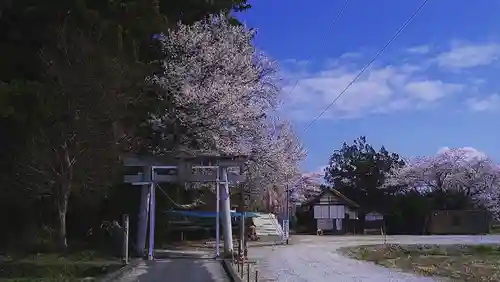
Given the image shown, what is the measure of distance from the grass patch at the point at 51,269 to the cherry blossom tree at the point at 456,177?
49.0 m

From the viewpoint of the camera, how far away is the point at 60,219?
23625mm

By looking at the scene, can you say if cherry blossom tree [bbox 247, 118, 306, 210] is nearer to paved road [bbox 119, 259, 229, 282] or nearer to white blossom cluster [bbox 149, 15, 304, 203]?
white blossom cluster [bbox 149, 15, 304, 203]

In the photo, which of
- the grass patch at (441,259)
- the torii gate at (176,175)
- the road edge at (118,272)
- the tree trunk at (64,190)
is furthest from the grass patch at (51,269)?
the grass patch at (441,259)

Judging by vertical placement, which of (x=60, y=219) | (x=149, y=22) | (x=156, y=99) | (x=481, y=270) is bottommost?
(x=481, y=270)

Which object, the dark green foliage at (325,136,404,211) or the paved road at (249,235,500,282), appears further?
the dark green foliage at (325,136,404,211)

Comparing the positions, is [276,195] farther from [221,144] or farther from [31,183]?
[31,183]

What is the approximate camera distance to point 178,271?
19.5 metres

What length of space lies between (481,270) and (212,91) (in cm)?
1304

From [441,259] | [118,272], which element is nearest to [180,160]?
[118,272]

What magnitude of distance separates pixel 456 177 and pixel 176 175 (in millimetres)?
44454

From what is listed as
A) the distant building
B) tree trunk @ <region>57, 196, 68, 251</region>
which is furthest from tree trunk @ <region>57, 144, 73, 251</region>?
the distant building

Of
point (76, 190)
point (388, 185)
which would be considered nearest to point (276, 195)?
point (388, 185)

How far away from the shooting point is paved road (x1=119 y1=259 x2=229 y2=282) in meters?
17.1

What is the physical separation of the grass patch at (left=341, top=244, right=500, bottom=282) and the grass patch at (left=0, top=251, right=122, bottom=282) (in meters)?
11.6
